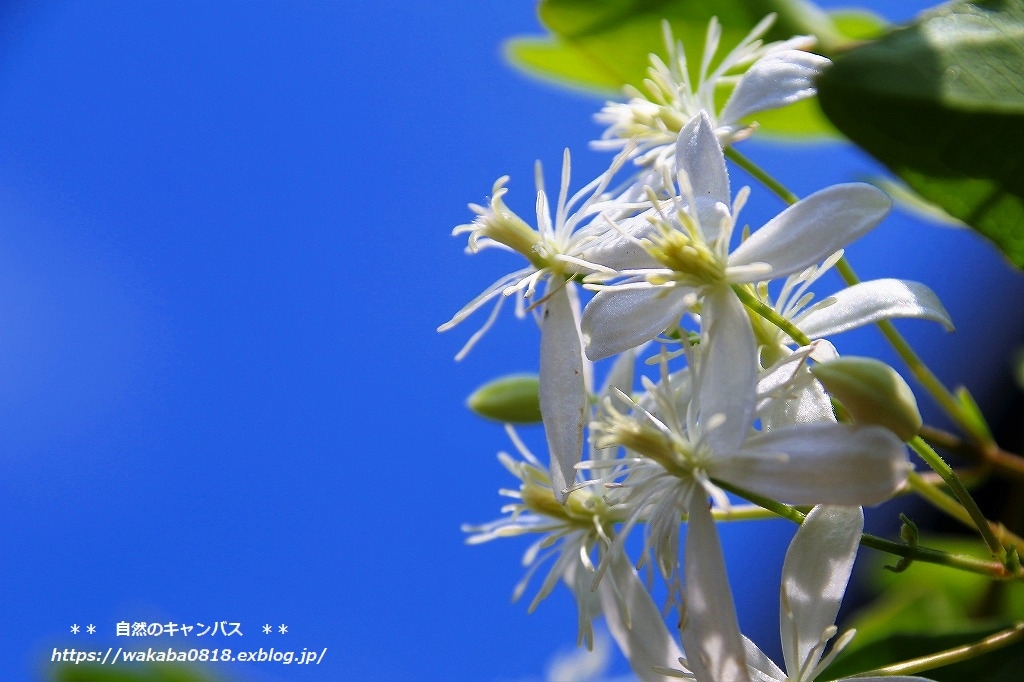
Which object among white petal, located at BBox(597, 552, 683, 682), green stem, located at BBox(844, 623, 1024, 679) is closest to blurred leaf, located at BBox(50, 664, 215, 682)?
white petal, located at BBox(597, 552, 683, 682)

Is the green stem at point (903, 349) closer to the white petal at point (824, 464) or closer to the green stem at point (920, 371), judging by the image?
the green stem at point (920, 371)

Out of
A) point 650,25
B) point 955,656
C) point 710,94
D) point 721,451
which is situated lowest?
point 955,656

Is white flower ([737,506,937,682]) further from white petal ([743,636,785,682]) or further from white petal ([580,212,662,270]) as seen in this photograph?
white petal ([580,212,662,270])

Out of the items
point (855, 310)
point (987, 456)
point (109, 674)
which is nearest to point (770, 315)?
point (855, 310)

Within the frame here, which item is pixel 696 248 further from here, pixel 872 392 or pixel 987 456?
pixel 987 456

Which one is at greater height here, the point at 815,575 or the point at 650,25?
the point at 650,25

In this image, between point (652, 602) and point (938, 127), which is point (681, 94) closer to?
point (938, 127)
